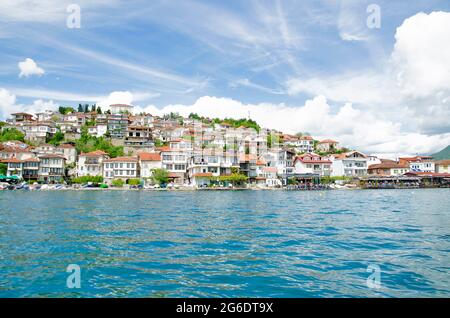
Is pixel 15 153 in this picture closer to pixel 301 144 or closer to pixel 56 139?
pixel 56 139

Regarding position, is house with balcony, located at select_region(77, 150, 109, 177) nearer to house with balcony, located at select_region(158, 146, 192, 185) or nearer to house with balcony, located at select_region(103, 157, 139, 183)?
house with balcony, located at select_region(103, 157, 139, 183)

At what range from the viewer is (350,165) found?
255ft

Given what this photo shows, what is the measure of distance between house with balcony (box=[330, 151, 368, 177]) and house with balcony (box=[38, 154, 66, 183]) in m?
61.3

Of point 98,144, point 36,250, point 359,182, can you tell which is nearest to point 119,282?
point 36,250

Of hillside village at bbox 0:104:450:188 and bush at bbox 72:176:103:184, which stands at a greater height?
hillside village at bbox 0:104:450:188

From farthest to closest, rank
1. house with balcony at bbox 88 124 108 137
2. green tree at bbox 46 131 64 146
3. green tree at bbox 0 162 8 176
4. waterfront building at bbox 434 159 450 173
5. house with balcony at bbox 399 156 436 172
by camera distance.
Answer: house with balcony at bbox 88 124 108 137 → house with balcony at bbox 399 156 436 172 → waterfront building at bbox 434 159 450 173 → green tree at bbox 46 131 64 146 → green tree at bbox 0 162 8 176

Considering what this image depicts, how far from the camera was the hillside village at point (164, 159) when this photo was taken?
6444 centimetres

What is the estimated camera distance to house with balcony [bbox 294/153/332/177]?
74.6 meters

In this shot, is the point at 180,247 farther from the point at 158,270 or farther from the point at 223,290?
the point at 223,290

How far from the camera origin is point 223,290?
708 cm

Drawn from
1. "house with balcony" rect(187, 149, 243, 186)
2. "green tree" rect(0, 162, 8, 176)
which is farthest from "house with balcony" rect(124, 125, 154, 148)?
"green tree" rect(0, 162, 8, 176)

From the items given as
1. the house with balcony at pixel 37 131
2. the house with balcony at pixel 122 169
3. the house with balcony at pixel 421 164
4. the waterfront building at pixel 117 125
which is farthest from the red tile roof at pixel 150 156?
the house with balcony at pixel 421 164
